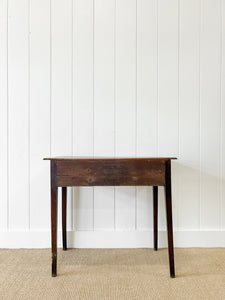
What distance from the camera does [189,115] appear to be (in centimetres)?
177

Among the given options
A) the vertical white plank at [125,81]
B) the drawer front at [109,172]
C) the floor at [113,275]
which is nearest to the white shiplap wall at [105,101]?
the vertical white plank at [125,81]

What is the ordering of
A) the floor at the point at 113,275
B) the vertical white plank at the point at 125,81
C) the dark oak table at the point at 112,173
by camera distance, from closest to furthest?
the floor at the point at 113,275 → the dark oak table at the point at 112,173 → the vertical white plank at the point at 125,81

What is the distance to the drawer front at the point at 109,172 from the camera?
4.52ft

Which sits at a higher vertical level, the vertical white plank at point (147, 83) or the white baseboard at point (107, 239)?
the vertical white plank at point (147, 83)

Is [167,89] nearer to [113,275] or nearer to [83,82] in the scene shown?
[83,82]

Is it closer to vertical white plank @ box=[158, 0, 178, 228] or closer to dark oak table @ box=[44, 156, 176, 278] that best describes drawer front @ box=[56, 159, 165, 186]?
dark oak table @ box=[44, 156, 176, 278]

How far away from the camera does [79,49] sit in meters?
1.75

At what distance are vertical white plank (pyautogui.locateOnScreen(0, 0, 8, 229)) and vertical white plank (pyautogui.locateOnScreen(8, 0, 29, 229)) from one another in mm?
27

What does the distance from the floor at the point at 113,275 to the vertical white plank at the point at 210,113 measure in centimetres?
28

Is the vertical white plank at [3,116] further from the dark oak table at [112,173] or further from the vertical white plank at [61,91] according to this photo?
the dark oak table at [112,173]

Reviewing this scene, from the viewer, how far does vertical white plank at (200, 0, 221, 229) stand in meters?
1.76

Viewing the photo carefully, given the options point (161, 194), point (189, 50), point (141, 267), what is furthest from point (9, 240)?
point (189, 50)

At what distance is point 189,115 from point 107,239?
0.98m

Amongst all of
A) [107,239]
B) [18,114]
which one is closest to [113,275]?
[107,239]
